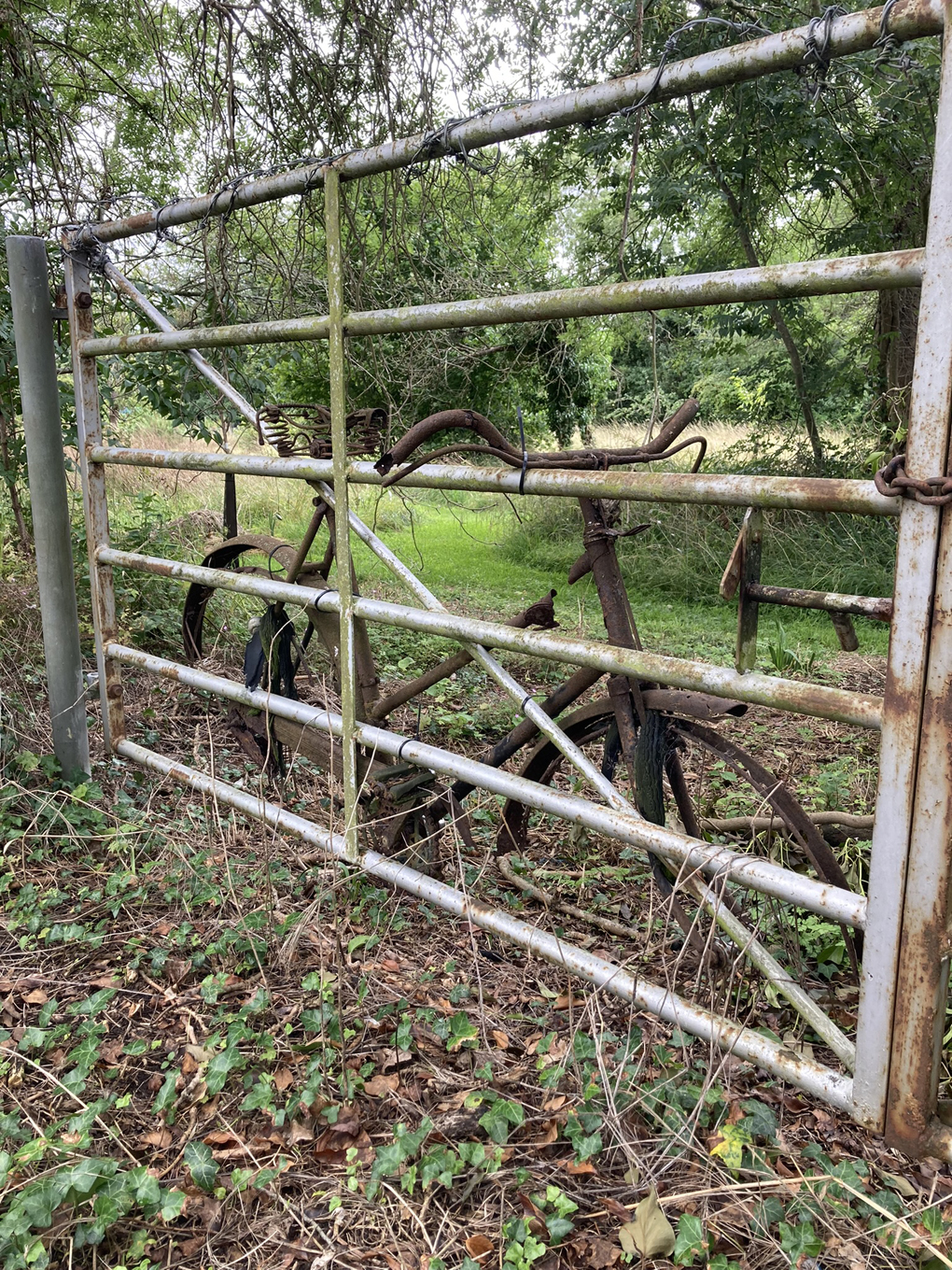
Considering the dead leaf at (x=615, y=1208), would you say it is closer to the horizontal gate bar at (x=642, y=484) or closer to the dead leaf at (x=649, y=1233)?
the dead leaf at (x=649, y=1233)

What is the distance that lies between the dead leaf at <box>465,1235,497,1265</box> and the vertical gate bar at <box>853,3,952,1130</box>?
0.68 metres

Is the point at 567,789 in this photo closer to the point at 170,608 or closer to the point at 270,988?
the point at 270,988

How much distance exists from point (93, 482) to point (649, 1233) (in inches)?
117

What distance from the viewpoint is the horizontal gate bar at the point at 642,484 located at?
150cm

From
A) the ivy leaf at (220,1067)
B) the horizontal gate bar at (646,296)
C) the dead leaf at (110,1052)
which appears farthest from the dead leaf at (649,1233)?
the horizontal gate bar at (646,296)

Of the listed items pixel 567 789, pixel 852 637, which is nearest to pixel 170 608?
pixel 567 789

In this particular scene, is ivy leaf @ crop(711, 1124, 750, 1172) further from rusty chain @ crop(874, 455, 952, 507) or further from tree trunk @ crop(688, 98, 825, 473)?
tree trunk @ crop(688, 98, 825, 473)

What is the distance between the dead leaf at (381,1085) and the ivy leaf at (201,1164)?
0.34 meters

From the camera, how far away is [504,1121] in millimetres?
1787

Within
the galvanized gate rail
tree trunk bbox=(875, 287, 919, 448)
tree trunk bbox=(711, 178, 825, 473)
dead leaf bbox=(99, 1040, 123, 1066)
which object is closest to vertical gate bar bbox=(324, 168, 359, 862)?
the galvanized gate rail

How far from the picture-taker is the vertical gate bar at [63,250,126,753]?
10.8ft

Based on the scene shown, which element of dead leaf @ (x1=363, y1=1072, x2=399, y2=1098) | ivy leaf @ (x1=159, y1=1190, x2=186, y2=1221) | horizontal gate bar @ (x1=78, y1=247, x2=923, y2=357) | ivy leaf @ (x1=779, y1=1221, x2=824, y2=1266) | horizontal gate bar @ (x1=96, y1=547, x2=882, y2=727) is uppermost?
horizontal gate bar @ (x1=78, y1=247, x2=923, y2=357)

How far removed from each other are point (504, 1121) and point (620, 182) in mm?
8050

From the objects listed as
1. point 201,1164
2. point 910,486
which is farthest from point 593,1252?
point 910,486
